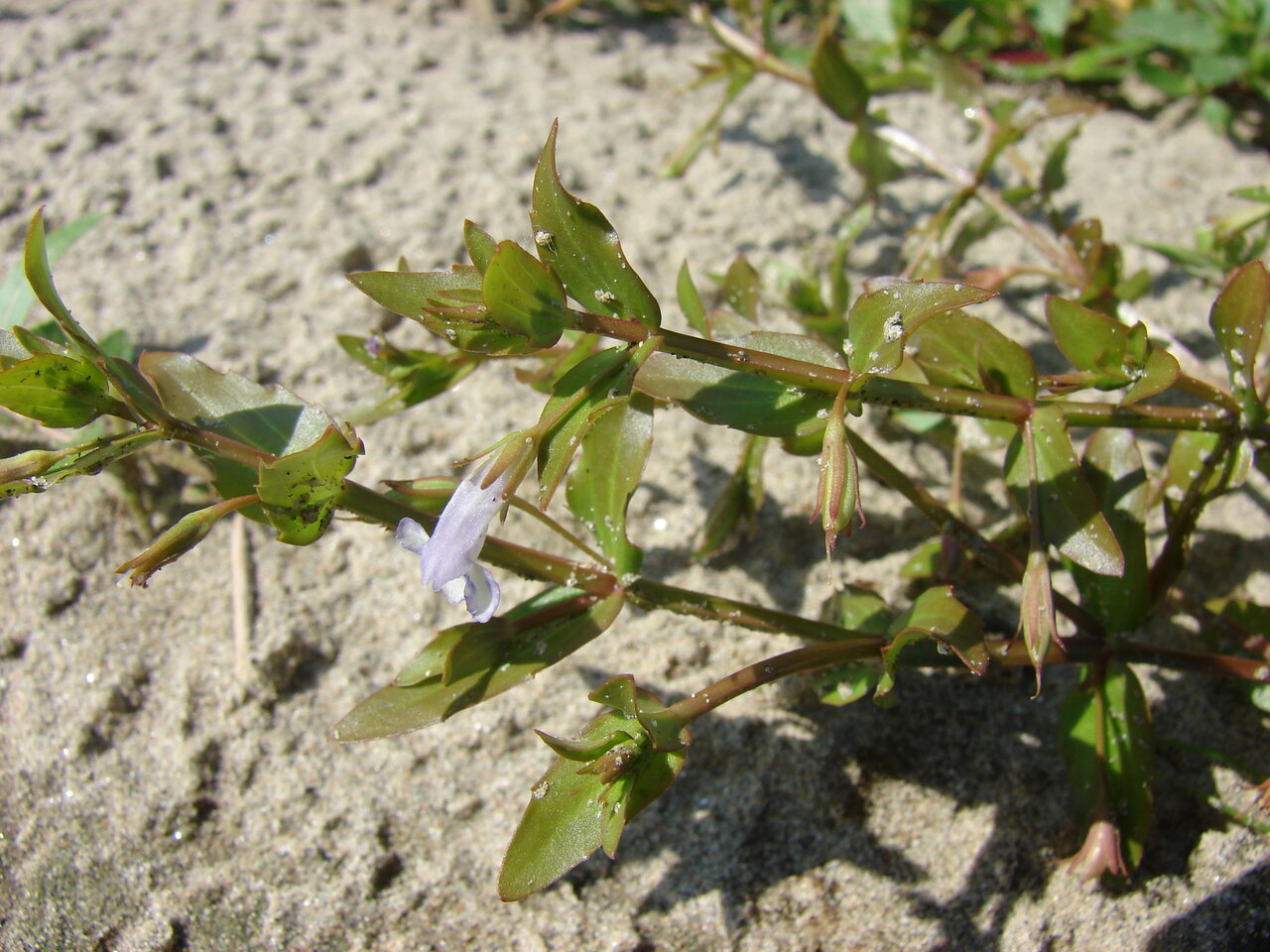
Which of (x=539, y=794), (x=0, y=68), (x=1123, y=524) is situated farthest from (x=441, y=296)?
(x=0, y=68)

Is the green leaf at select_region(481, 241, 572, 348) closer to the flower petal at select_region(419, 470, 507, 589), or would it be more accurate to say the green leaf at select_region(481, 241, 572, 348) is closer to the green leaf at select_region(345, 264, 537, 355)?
the green leaf at select_region(345, 264, 537, 355)

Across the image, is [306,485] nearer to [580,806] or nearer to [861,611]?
[580,806]

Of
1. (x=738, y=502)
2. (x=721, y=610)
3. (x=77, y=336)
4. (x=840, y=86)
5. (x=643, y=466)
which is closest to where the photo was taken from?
(x=77, y=336)

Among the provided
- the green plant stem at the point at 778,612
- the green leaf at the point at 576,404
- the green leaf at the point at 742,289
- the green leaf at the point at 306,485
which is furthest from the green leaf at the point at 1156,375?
the green leaf at the point at 306,485

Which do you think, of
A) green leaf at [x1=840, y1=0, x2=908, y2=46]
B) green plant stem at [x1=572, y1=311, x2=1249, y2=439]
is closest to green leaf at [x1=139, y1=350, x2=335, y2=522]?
green plant stem at [x1=572, y1=311, x2=1249, y2=439]

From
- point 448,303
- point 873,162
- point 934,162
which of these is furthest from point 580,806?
point 934,162
